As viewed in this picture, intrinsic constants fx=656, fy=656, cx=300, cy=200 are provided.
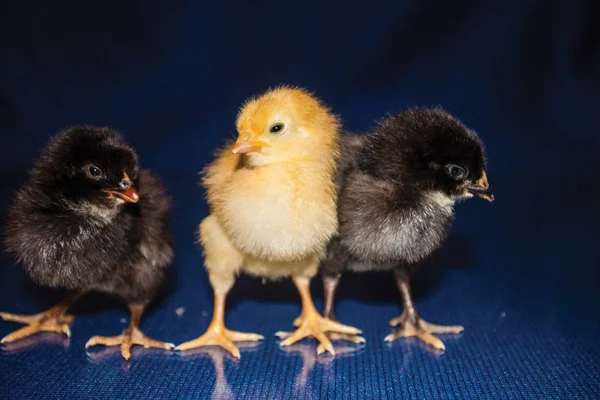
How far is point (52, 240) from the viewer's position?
6.46ft

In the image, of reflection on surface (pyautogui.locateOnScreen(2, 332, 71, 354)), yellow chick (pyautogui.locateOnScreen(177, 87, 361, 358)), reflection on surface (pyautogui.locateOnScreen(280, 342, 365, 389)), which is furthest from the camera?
reflection on surface (pyautogui.locateOnScreen(2, 332, 71, 354))

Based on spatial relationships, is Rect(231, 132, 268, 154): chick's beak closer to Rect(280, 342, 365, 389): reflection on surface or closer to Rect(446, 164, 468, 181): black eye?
Rect(446, 164, 468, 181): black eye

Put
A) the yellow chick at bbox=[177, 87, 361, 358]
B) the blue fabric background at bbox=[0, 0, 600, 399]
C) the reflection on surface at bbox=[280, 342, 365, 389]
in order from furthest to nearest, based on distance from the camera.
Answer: the blue fabric background at bbox=[0, 0, 600, 399] < the reflection on surface at bbox=[280, 342, 365, 389] < the yellow chick at bbox=[177, 87, 361, 358]

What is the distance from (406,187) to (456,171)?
0.16 meters

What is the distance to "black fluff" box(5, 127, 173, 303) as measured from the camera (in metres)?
1.95

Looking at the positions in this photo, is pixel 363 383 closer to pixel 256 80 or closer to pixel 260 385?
pixel 260 385

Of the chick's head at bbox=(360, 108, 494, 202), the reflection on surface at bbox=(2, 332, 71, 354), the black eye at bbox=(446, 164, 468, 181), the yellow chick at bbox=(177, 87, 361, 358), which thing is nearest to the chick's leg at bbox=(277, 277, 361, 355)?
Result: the yellow chick at bbox=(177, 87, 361, 358)

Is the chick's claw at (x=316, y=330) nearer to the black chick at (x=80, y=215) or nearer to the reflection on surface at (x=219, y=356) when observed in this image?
the reflection on surface at (x=219, y=356)

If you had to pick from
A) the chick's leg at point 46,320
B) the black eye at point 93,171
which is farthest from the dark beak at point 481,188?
the chick's leg at point 46,320

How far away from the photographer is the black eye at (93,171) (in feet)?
6.38

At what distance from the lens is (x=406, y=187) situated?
78.6 inches

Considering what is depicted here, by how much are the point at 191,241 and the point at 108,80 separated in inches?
57.5

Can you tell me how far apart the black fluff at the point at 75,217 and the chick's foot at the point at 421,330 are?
94cm

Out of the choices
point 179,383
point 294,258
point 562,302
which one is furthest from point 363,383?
point 562,302
